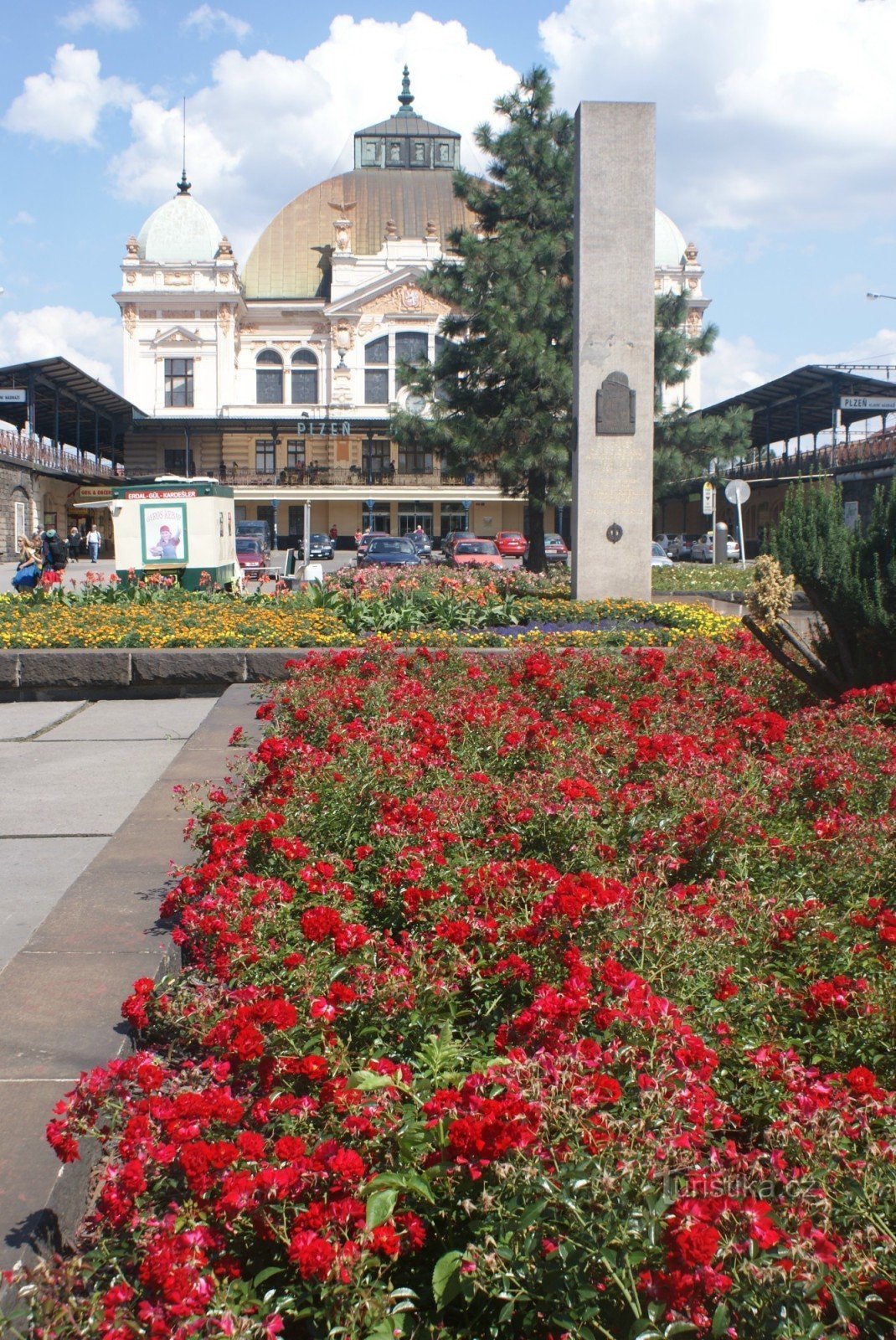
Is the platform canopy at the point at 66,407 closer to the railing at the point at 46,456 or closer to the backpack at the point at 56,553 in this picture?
the railing at the point at 46,456

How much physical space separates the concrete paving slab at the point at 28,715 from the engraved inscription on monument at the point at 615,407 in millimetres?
6523


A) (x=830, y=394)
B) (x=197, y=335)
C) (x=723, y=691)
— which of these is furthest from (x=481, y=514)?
(x=723, y=691)

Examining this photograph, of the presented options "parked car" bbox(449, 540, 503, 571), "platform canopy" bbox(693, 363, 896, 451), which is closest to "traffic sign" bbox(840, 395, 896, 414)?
"platform canopy" bbox(693, 363, 896, 451)

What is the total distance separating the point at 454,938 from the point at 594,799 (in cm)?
124

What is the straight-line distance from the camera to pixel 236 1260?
193cm

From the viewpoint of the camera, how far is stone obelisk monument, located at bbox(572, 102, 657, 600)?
13.7 m

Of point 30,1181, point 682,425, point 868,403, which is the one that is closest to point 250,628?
point 30,1181

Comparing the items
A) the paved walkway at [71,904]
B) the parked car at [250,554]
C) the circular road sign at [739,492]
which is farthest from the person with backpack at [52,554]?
the paved walkway at [71,904]

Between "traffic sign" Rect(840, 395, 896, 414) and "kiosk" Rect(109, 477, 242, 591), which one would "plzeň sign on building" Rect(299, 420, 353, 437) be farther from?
"kiosk" Rect(109, 477, 242, 591)

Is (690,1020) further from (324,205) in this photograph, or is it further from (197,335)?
(324,205)

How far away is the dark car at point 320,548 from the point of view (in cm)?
5081

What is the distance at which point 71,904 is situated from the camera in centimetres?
422

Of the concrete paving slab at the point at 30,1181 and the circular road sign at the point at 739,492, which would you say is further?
the circular road sign at the point at 739,492

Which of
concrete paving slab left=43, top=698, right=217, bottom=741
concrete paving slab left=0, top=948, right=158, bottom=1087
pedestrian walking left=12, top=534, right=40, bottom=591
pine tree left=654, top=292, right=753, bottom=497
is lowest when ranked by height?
concrete paving slab left=0, top=948, right=158, bottom=1087
